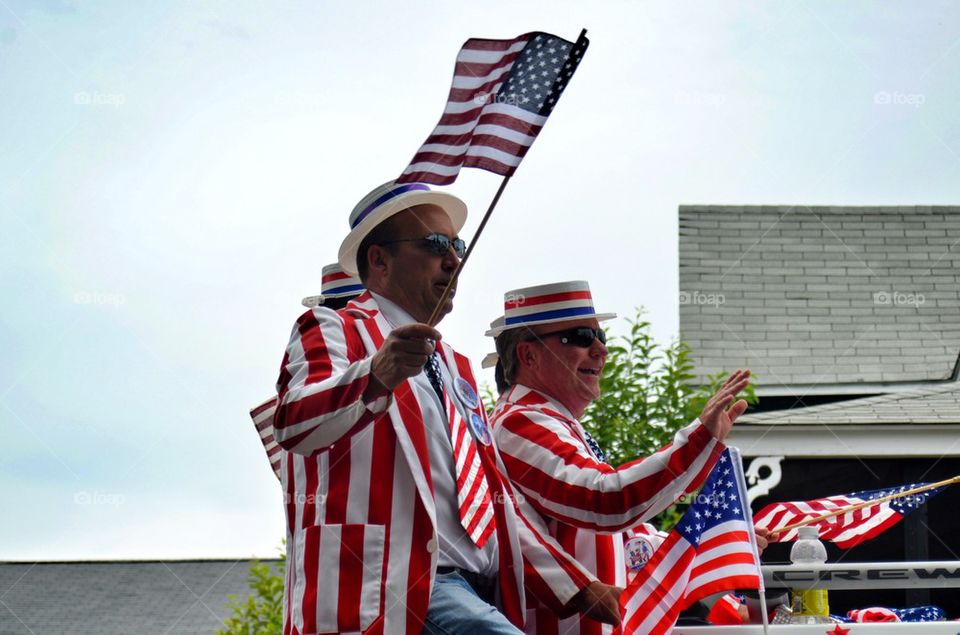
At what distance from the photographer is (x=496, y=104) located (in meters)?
3.67

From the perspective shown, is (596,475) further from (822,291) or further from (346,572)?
(822,291)

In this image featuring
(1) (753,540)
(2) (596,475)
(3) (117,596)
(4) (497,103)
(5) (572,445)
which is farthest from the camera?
(3) (117,596)

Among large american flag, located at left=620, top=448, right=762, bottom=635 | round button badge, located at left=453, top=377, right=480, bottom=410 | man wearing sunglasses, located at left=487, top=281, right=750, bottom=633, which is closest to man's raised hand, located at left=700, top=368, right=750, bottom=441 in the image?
man wearing sunglasses, located at left=487, top=281, right=750, bottom=633

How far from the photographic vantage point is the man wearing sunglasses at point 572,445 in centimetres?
398

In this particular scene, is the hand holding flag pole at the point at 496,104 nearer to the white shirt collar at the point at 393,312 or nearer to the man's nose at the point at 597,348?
the white shirt collar at the point at 393,312

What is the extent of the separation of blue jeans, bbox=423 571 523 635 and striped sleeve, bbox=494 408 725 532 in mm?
813

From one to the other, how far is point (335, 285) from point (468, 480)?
2.26 m

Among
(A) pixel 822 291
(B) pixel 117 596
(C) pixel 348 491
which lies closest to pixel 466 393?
(C) pixel 348 491

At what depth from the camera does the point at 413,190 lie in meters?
3.95

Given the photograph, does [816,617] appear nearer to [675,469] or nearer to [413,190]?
[675,469]

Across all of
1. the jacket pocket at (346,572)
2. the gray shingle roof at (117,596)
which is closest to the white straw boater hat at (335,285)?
the jacket pocket at (346,572)

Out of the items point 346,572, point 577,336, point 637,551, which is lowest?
point 346,572

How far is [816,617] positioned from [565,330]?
4.46ft

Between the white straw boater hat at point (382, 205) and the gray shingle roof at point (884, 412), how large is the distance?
7974mm
